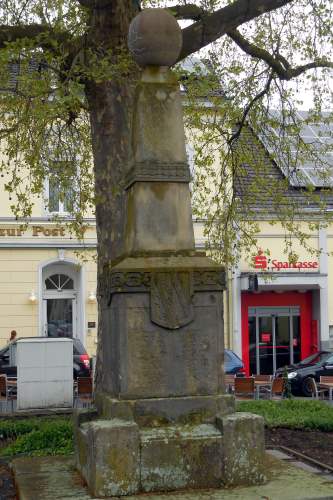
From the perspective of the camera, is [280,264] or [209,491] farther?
[280,264]

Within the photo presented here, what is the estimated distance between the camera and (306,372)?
24.0 metres

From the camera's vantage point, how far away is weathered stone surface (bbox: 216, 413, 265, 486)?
282 inches

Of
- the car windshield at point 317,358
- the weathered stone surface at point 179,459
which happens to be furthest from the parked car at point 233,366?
the weathered stone surface at point 179,459

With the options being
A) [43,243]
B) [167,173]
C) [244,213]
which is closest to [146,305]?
[167,173]

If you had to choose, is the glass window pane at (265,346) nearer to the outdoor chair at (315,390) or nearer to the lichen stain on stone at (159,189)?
the outdoor chair at (315,390)

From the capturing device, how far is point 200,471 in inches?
280

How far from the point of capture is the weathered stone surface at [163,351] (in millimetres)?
7297

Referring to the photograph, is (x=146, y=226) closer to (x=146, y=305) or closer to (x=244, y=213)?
(x=146, y=305)

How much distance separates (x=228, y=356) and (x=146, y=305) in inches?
680

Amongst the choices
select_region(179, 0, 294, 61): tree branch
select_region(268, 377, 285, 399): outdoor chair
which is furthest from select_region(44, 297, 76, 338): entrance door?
select_region(179, 0, 294, 61): tree branch

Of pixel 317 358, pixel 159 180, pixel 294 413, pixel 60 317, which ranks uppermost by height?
pixel 159 180

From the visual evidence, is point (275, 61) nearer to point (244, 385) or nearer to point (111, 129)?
point (111, 129)

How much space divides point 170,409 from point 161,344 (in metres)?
0.55

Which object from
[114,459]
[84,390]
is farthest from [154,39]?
[84,390]
